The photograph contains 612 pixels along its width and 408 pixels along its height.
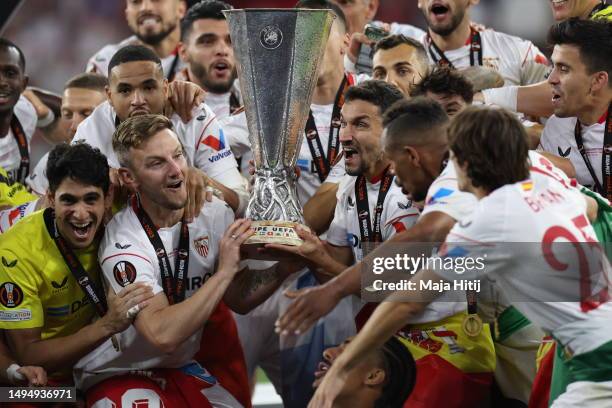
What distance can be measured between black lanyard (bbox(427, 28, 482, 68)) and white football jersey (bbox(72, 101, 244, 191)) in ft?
5.48

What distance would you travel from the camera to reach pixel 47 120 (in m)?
7.07

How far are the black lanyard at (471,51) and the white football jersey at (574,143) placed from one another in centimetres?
121

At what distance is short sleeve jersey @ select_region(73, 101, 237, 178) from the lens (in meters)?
5.38

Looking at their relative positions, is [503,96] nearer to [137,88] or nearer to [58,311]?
[137,88]

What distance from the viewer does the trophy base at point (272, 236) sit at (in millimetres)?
4367

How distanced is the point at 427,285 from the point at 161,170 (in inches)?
62.7

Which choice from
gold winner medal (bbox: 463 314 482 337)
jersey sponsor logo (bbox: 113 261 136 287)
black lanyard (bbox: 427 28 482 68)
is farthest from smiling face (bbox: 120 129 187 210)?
black lanyard (bbox: 427 28 482 68)

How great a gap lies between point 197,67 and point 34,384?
2.53 metres

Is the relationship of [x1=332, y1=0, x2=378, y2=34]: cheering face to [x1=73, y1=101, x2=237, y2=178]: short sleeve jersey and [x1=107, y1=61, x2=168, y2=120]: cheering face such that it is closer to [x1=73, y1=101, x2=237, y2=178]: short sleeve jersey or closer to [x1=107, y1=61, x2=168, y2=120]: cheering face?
[x1=73, y1=101, x2=237, y2=178]: short sleeve jersey

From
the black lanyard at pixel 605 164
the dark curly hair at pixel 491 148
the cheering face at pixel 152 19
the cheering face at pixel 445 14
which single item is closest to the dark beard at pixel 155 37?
the cheering face at pixel 152 19

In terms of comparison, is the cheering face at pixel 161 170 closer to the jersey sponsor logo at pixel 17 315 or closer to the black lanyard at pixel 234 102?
the jersey sponsor logo at pixel 17 315

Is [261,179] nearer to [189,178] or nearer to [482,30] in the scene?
[189,178]

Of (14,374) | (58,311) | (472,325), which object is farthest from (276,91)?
(14,374)

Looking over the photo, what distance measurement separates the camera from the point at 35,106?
22.9 feet
